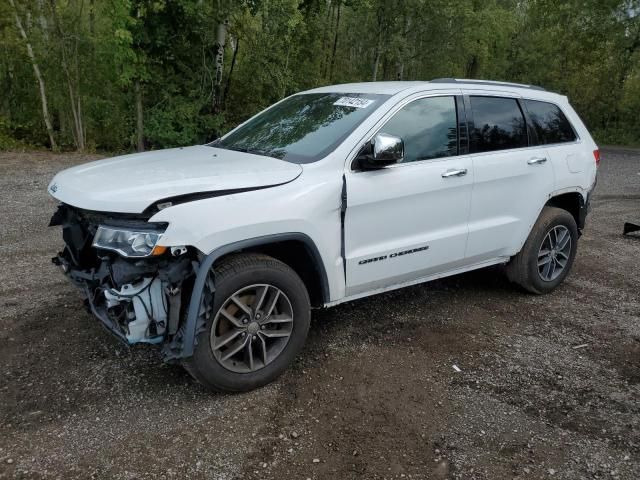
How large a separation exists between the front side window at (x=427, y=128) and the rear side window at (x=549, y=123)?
3.53 ft

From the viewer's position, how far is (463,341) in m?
4.13

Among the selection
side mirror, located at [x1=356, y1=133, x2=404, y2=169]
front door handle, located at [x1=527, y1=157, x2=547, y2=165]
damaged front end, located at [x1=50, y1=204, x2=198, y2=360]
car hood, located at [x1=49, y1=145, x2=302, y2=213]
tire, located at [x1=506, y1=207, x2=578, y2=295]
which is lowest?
tire, located at [x1=506, y1=207, x2=578, y2=295]

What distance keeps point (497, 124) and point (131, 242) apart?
10.4 feet

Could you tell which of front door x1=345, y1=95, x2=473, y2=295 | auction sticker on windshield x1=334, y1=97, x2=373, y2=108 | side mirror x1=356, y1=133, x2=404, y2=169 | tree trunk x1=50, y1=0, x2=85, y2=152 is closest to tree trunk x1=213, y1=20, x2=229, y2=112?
tree trunk x1=50, y1=0, x2=85, y2=152

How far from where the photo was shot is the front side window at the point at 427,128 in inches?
153

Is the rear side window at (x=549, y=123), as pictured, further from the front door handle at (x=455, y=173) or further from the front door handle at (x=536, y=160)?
the front door handle at (x=455, y=173)

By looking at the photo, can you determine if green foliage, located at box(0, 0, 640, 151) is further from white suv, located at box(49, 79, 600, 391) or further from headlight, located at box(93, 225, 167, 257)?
headlight, located at box(93, 225, 167, 257)

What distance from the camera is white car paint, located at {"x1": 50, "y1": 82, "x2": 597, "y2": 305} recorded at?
301 centimetres

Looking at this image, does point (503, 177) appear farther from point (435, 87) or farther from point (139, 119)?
point (139, 119)

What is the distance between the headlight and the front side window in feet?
5.90

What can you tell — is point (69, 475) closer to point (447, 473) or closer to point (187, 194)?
point (187, 194)

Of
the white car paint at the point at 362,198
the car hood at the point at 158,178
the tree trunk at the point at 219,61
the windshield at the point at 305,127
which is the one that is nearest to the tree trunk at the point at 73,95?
the tree trunk at the point at 219,61

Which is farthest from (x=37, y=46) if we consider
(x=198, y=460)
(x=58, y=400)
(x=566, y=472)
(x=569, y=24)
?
(x=569, y=24)

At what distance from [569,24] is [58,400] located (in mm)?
25793
